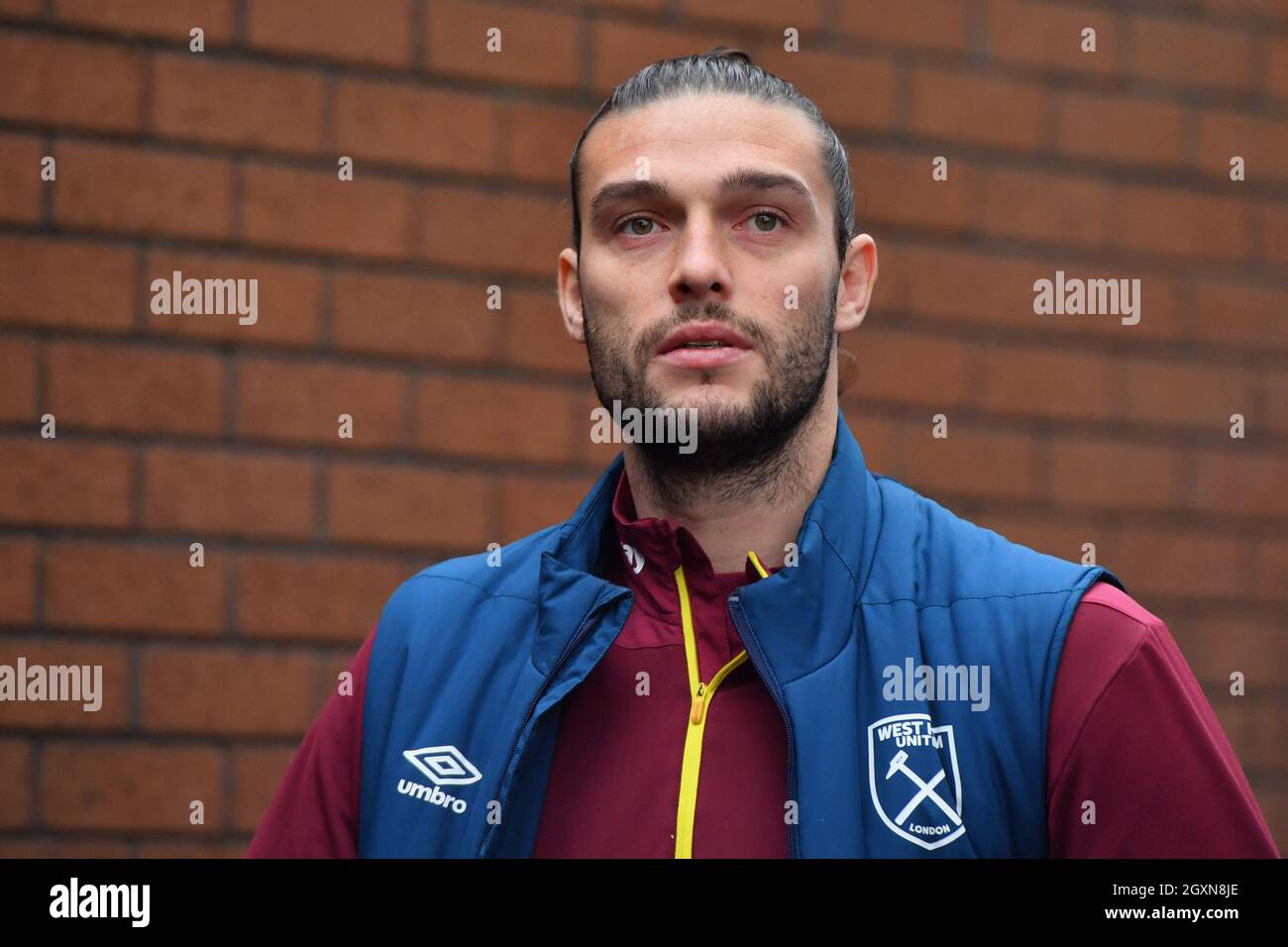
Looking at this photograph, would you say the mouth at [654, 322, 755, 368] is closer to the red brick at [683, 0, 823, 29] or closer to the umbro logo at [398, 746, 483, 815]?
the umbro logo at [398, 746, 483, 815]

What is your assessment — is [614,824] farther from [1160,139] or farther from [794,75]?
[1160,139]

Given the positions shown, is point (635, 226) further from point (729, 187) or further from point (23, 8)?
point (23, 8)

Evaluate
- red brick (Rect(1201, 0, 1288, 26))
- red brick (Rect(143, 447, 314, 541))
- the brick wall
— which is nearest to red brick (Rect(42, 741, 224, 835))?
the brick wall

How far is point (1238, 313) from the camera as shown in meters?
3.97

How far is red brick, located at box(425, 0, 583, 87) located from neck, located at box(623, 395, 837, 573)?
144cm

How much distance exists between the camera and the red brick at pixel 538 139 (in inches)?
138

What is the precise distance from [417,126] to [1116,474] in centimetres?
187

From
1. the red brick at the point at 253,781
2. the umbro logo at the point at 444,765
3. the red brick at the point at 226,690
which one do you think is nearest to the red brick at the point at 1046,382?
the red brick at the point at 226,690

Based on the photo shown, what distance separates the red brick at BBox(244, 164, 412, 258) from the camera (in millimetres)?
3312

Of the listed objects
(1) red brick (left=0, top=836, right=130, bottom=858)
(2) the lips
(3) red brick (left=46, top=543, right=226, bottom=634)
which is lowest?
(1) red brick (left=0, top=836, right=130, bottom=858)

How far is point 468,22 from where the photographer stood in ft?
11.4

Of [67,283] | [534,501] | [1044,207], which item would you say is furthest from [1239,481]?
[67,283]

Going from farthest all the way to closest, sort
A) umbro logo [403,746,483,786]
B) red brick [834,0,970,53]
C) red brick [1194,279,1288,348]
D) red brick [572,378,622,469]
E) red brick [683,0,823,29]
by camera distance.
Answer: red brick [1194,279,1288,348], red brick [834,0,970,53], red brick [683,0,823,29], red brick [572,378,622,469], umbro logo [403,746,483,786]

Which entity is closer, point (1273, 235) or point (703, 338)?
point (703, 338)
